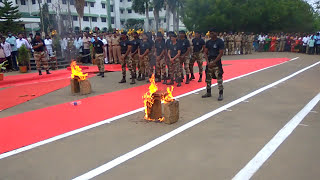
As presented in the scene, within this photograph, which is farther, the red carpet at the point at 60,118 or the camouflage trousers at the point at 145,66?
the camouflage trousers at the point at 145,66

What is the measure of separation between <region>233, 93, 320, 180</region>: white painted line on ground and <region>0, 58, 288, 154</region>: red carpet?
11.4 feet

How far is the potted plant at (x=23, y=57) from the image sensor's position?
1371cm

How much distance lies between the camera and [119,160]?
4.25 m

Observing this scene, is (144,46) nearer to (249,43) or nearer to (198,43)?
(198,43)

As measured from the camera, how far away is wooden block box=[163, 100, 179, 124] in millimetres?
5766

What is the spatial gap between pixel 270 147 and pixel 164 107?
7.24 feet

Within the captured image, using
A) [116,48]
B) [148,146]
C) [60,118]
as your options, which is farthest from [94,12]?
[148,146]

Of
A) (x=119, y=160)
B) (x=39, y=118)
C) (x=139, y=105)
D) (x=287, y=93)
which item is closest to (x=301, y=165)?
(x=119, y=160)

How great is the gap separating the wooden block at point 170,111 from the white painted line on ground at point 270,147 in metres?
1.96

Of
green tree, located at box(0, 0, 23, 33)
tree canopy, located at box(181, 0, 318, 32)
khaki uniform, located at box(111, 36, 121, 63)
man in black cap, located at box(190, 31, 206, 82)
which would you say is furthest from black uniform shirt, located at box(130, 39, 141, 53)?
green tree, located at box(0, 0, 23, 33)

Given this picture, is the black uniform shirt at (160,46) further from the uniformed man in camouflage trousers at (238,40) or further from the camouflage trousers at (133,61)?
the uniformed man in camouflage trousers at (238,40)

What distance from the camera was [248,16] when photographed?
2942cm

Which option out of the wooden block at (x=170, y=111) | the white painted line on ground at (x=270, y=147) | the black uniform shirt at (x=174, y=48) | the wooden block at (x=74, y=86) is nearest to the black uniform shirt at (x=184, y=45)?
the black uniform shirt at (x=174, y=48)

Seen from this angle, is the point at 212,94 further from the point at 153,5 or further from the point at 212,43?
the point at 153,5
